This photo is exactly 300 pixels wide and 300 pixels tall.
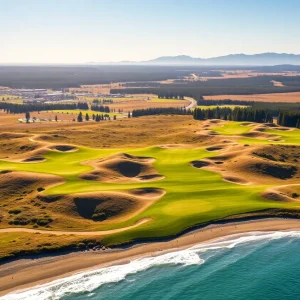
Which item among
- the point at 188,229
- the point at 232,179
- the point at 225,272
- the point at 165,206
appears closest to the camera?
the point at 225,272

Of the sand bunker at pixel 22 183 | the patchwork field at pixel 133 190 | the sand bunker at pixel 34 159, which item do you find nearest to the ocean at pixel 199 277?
the patchwork field at pixel 133 190

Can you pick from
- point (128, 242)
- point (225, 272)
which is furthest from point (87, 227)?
point (225, 272)

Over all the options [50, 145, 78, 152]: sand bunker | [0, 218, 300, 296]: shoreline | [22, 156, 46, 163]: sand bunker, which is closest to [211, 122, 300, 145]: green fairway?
[50, 145, 78, 152]: sand bunker

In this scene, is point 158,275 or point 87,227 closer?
point 158,275

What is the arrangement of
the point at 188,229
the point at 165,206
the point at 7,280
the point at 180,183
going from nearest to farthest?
1. the point at 7,280
2. the point at 188,229
3. the point at 165,206
4. the point at 180,183

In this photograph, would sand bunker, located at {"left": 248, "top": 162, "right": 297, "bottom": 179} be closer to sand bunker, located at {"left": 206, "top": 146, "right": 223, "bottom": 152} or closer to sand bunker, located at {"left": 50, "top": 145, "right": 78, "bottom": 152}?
sand bunker, located at {"left": 206, "top": 146, "right": 223, "bottom": 152}

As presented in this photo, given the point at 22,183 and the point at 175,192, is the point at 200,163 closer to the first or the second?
the point at 175,192

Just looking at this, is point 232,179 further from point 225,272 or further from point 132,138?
point 132,138
